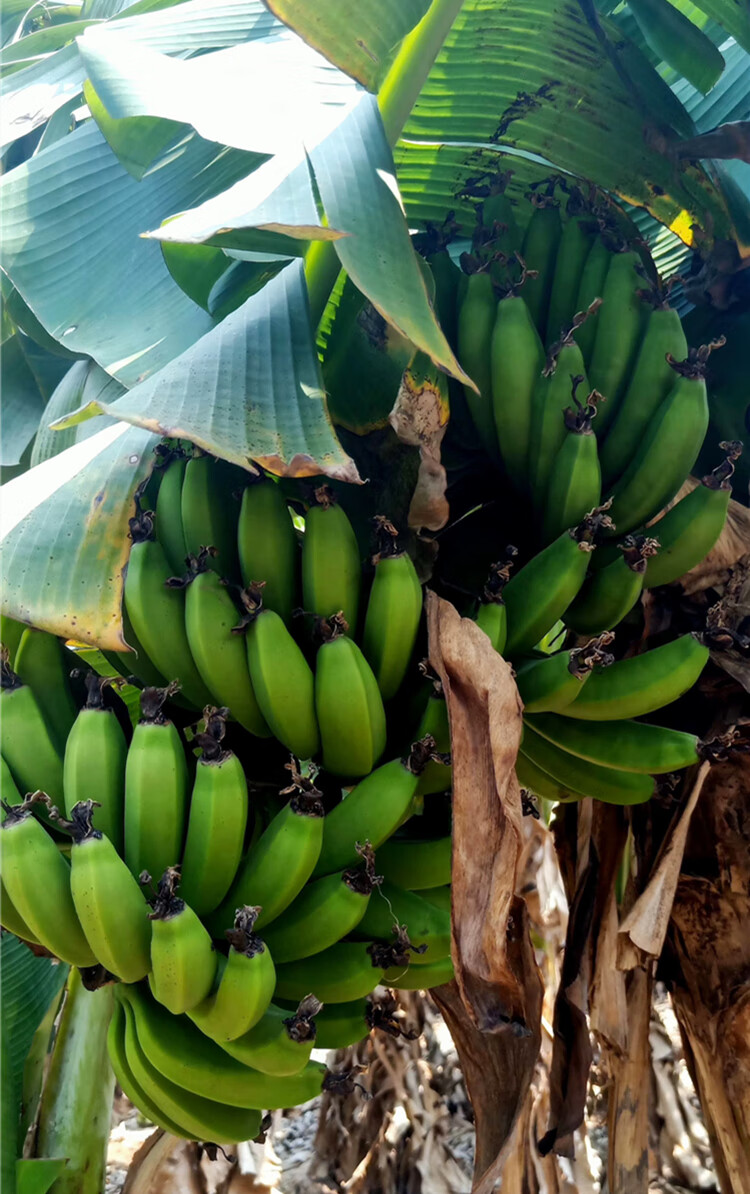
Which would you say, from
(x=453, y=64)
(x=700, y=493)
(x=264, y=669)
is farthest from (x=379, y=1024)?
(x=453, y=64)

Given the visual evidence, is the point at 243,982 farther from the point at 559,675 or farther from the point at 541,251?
the point at 541,251

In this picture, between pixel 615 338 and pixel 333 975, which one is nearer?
pixel 333 975

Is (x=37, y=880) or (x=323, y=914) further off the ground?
(x=37, y=880)

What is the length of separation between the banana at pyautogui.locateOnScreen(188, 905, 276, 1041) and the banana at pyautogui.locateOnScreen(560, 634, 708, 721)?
16.2 inches

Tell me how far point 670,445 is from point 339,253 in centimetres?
46

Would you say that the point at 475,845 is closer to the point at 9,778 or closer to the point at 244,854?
the point at 244,854

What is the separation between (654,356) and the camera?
1010 mm

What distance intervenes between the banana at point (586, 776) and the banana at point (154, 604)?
42cm

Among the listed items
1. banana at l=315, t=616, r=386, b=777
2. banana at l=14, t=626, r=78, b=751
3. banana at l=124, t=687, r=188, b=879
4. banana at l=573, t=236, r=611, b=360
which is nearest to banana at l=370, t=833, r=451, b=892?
banana at l=315, t=616, r=386, b=777

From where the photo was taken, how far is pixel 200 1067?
815mm

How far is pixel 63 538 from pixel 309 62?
596 mm

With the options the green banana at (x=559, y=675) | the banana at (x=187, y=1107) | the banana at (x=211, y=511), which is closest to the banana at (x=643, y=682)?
the green banana at (x=559, y=675)

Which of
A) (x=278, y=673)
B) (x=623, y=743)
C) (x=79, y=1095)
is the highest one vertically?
(x=278, y=673)

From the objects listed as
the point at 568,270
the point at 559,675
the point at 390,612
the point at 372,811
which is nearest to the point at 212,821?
the point at 372,811
